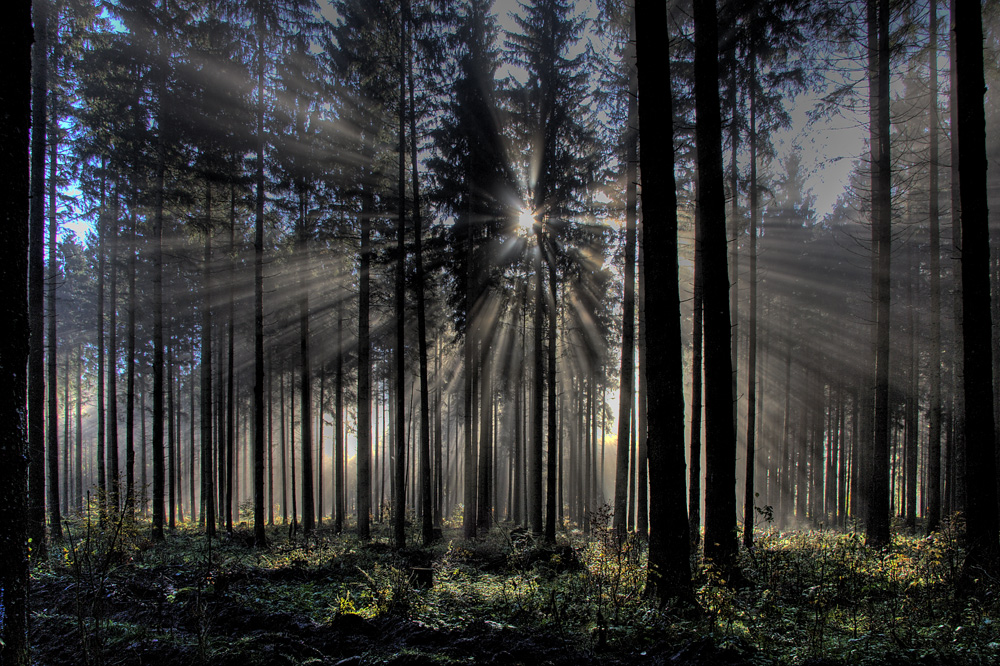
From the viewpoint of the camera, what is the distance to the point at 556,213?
1335 cm

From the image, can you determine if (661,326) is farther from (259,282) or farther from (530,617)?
(259,282)

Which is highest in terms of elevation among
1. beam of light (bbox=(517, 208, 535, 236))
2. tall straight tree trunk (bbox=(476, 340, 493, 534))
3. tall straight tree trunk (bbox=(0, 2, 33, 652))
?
beam of light (bbox=(517, 208, 535, 236))

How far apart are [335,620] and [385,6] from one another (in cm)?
1470

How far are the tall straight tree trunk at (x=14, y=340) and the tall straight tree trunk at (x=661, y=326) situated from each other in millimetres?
6036

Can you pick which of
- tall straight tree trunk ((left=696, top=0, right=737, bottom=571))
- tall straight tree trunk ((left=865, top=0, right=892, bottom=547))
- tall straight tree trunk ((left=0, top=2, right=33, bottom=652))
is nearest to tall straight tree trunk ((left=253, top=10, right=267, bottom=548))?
tall straight tree trunk ((left=0, top=2, right=33, bottom=652))

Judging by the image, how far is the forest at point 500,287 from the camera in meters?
4.79

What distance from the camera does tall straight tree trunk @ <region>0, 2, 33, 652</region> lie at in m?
3.65

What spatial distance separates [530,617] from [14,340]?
5917 millimetres

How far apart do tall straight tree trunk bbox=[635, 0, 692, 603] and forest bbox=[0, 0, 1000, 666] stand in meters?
0.04

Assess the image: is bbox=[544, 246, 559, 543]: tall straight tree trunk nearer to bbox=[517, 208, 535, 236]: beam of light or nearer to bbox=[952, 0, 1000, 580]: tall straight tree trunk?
bbox=[517, 208, 535, 236]: beam of light

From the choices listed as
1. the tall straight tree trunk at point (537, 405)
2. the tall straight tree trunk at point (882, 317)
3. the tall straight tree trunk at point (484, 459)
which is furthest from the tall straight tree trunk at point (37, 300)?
the tall straight tree trunk at point (882, 317)

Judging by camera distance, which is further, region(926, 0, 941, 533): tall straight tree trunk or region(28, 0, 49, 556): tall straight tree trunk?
region(926, 0, 941, 533): tall straight tree trunk

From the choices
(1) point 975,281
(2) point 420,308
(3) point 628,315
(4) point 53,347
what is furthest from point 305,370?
(1) point 975,281

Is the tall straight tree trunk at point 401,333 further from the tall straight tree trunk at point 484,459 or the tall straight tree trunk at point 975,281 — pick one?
the tall straight tree trunk at point 975,281
